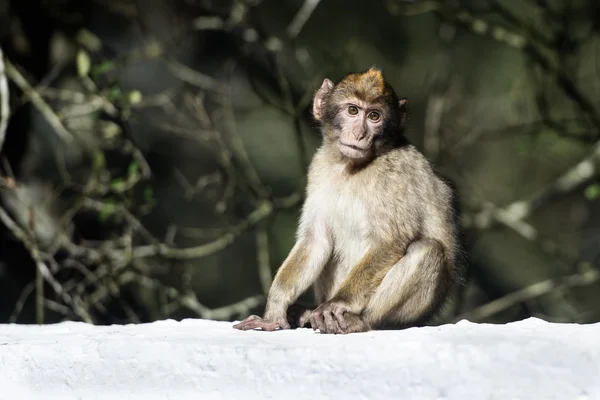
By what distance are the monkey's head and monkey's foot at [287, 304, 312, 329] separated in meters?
0.78

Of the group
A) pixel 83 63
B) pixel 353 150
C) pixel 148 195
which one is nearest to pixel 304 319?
pixel 353 150

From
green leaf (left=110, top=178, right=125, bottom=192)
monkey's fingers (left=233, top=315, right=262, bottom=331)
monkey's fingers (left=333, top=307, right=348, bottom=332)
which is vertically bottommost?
green leaf (left=110, top=178, right=125, bottom=192)

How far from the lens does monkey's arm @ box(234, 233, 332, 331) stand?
4.44 metres

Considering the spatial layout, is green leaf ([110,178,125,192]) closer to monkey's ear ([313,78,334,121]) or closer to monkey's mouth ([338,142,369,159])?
monkey's ear ([313,78,334,121])

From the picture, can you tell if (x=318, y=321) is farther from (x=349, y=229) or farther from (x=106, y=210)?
(x=106, y=210)

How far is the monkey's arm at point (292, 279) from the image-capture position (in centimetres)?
444

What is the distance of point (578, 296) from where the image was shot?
25.6 feet

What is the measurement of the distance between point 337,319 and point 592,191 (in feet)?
13.2

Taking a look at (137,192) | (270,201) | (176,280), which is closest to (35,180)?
(137,192)

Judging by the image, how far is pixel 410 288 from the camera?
436 centimetres

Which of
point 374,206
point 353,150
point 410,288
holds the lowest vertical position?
point 410,288

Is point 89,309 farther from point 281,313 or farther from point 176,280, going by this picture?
point 281,313

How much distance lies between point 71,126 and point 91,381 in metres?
4.59

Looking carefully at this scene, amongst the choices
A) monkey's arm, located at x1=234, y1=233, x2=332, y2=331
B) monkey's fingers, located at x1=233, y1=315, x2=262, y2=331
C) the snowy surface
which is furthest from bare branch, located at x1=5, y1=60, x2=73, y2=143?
the snowy surface
